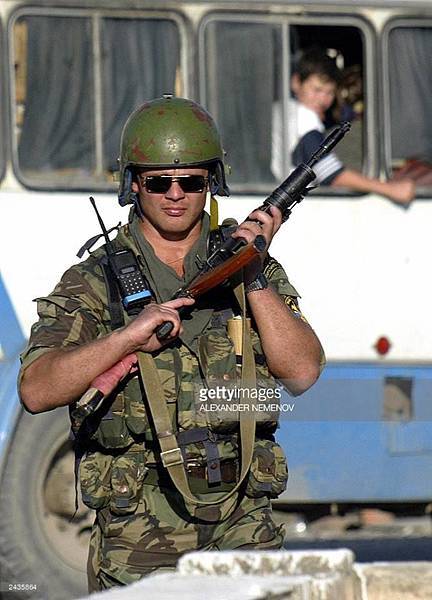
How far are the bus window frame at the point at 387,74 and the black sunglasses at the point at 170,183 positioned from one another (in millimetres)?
4000

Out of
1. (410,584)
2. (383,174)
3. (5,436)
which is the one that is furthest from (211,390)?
(383,174)

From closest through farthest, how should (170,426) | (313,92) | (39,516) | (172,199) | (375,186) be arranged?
(170,426)
(172,199)
(39,516)
(313,92)
(375,186)

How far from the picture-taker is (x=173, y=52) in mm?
7871

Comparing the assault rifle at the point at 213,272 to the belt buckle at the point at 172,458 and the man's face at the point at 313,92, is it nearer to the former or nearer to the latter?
the belt buckle at the point at 172,458

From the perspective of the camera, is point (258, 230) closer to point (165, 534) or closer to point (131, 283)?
point (131, 283)

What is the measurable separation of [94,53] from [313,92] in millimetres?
1106

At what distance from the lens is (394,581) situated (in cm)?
373

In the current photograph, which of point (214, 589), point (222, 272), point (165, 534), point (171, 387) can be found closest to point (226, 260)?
point (222, 272)

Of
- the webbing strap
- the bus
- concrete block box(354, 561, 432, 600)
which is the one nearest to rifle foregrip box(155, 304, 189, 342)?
the webbing strap

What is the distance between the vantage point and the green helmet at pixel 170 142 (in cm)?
424

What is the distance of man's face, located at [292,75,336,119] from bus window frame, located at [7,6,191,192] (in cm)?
55

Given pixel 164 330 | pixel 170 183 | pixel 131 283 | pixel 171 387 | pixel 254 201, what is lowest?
pixel 171 387

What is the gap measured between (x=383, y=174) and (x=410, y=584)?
4.63 meters

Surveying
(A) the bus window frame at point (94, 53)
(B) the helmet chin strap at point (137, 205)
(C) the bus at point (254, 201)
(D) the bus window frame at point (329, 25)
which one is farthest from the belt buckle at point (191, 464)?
(D) the bus window frame at point (329, 25)
